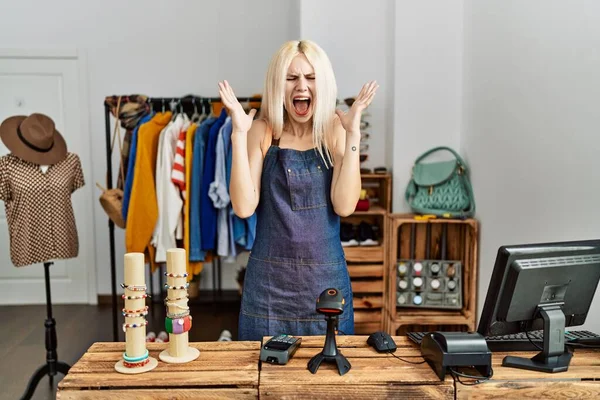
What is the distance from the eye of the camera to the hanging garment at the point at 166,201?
3.19 meters

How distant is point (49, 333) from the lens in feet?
9.35

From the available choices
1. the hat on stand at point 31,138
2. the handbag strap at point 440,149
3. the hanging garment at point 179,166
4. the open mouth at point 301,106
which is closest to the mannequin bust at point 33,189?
the hat on stand at point 31,138

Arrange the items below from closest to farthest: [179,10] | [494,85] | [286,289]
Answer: [286,289] → [494,85] → [179,10]

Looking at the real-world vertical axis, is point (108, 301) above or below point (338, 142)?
below

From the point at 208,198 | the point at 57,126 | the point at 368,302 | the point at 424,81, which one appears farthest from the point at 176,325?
the point at 57,126

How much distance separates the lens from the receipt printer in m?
1.19

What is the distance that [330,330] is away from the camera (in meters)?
1.26

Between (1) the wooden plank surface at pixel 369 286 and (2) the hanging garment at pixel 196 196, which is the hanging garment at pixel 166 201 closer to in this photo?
(2) the hanging garment at pixel 196 196

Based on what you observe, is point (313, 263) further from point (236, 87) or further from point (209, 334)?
point (236, 87)

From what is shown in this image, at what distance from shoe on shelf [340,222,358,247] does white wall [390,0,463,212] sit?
1.15 feet

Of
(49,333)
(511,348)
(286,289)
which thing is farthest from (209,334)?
(511,348)

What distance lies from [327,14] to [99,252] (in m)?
2.91

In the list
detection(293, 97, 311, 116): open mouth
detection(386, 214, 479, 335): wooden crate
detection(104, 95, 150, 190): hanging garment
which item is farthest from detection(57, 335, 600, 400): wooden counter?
detection(104, 95, 150, 190): hanging garment

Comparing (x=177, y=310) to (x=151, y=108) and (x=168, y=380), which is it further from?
(x=151, y=108)
